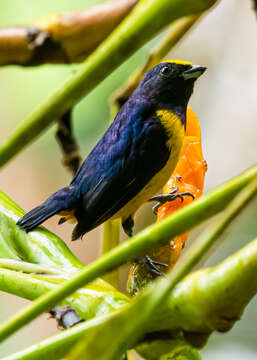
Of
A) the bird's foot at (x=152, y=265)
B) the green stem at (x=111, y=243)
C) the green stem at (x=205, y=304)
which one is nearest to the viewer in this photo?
the green stem at (x=205, y=304)

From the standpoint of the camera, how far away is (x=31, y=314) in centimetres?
69

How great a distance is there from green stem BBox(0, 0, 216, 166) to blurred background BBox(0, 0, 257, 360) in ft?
9.26

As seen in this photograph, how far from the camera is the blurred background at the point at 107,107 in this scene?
3566mm

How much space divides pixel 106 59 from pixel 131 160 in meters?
1.42

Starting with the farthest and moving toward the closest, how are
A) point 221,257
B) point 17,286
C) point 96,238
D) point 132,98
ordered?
point 96,238
point 221,257
point 132,98
point 17,286

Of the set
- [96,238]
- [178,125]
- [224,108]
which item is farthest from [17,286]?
[224,108]

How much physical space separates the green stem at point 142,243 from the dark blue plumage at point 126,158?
Result: 1214 mm

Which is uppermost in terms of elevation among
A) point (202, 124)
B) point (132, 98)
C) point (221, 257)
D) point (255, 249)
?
point (255, 249)

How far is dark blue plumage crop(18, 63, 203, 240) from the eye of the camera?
2012 mm

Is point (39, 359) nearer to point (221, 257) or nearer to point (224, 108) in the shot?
point (221, 257)

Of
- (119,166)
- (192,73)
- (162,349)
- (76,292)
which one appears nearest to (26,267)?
(76,292)

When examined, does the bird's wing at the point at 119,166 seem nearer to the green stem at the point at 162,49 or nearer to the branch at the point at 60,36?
the green stem at the point at 162,49

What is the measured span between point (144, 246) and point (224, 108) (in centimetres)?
345

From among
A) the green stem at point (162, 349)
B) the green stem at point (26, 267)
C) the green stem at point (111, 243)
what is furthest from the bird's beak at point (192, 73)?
the green stem at point (162, 349)
